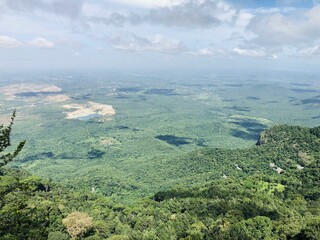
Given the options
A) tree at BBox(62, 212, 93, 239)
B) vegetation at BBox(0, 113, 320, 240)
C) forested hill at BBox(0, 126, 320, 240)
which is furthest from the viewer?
tree at BBox(62, 212, 93, 239)

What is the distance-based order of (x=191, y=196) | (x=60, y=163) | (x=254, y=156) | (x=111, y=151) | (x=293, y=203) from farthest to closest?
(x=111, y=151) → (x=60, y=163) → (x=254, y=156) → (x=191, y=196) → (x=293, y=203)

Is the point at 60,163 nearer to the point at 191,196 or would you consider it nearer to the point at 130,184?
the point at 130,184

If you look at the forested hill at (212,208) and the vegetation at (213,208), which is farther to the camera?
the vegetation at (213,208)

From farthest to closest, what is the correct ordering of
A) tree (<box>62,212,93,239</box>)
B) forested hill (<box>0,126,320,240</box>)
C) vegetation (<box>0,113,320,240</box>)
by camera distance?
tree (<box>62,212,93,239</box>) < vegetation (<box>0,113,320,240</box>) < forested hill (<box>0,126,320,240</box>)

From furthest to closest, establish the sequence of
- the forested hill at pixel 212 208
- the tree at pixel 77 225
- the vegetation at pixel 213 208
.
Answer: the tree at pixel 77 225 < the vegetation at pixel 213 208 < the forested hill at pixel 212 208

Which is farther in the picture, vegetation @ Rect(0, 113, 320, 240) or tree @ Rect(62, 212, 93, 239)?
tree @ Rect(62, 212, 93, 239)

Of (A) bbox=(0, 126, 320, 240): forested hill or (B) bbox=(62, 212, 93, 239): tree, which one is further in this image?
(B) bbox=(62, 212, 93, 239): tree

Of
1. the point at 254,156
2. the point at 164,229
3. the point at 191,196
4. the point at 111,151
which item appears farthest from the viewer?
the point at 111,151

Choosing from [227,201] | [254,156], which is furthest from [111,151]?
[227,201]
